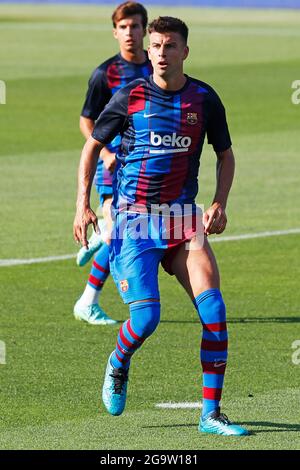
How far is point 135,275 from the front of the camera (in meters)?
8.63

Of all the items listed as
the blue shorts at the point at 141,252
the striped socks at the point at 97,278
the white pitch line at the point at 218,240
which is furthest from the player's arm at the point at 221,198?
the white pitch line at the point at 218,240

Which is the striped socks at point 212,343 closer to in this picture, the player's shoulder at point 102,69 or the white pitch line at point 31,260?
the player's shoulder at point 102,69

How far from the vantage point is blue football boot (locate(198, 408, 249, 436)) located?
8.29 metres

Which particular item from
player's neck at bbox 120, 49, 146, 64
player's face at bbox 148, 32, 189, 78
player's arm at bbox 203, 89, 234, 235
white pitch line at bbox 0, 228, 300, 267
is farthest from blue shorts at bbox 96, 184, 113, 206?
player's face at bbox 148, 32, 189, 78

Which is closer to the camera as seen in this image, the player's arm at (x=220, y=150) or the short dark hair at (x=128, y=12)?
the player's arm at (x=220, y=150)

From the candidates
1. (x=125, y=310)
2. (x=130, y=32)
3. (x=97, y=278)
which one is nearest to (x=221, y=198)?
(x=97, y=278)

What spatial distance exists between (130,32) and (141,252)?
12.9ft

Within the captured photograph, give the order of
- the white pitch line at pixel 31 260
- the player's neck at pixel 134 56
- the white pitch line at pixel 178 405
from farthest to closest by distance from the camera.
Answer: the white pitch line at pixel 31 260
the player's neck at pixel 134 56
the white pitch line at pixel 178 405

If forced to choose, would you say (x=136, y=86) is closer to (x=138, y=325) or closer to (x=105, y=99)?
(x=138, y=325)

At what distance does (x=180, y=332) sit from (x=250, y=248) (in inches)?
151

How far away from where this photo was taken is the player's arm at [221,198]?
8.59 meters

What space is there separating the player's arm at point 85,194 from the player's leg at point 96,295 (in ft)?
9.21

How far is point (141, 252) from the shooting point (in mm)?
8672

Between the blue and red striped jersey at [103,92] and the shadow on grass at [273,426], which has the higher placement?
the blue and red striped jersey at [103,92]
